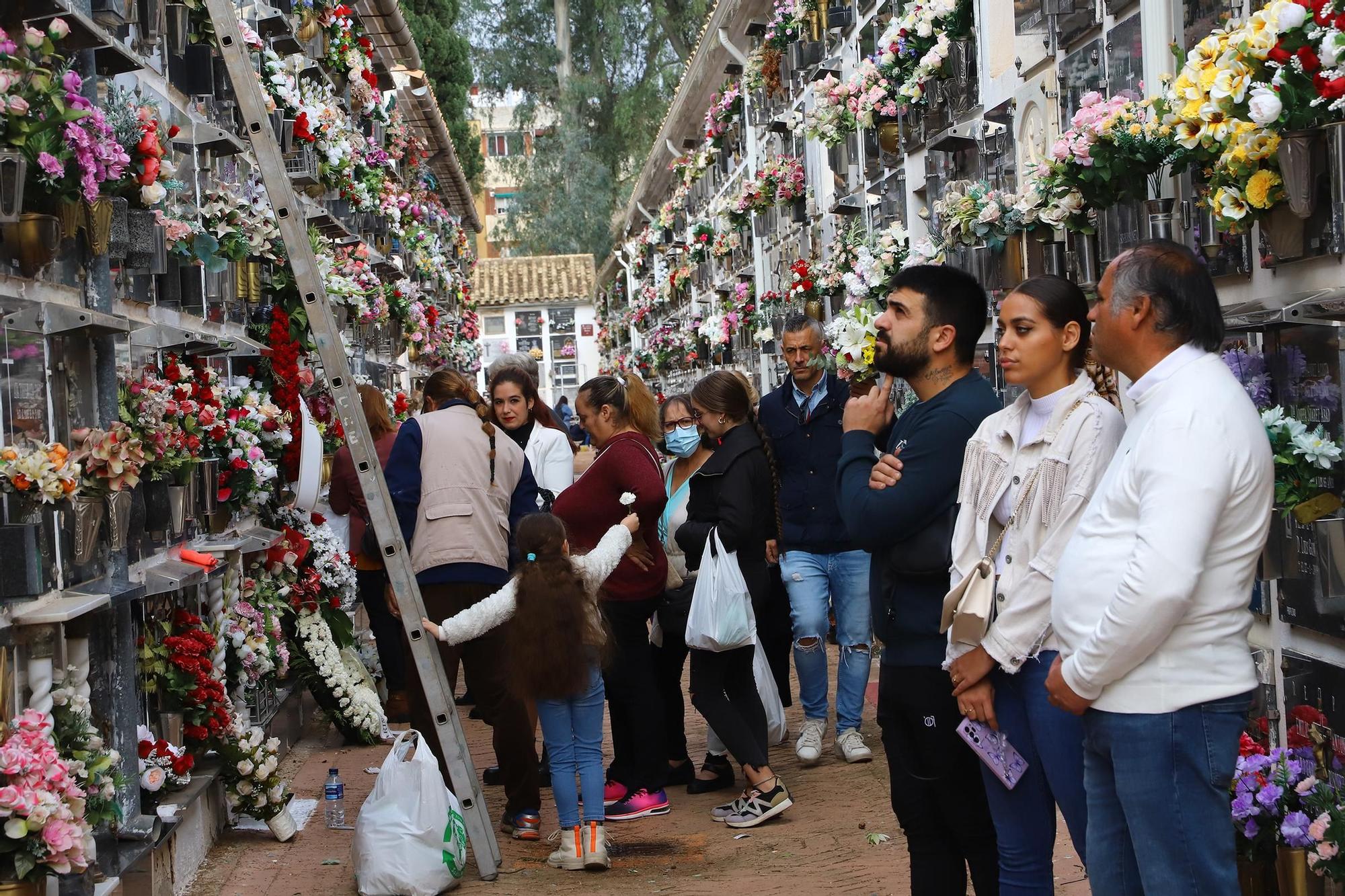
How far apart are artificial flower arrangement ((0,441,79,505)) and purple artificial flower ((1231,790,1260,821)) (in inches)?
133

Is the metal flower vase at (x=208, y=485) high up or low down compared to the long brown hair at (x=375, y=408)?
down

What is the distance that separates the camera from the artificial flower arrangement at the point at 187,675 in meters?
5.91

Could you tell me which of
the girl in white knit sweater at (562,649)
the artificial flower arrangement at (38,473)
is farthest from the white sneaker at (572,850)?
the artificial flower arrangement at (38,473)

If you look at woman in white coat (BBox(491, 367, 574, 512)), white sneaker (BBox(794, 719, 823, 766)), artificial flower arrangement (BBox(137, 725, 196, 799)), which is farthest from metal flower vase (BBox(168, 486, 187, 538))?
white sneaker (BBox(794, 719, 823, 766))

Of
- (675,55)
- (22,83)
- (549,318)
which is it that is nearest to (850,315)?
(22,83)

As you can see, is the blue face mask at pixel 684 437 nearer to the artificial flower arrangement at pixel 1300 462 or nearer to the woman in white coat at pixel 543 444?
the woman in white coat at pixel 543 444

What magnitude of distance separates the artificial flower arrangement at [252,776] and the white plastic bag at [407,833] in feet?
2.71

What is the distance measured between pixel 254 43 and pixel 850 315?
4.51m

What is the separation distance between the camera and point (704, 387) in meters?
7.10

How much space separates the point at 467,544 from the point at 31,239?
2733 millimetres

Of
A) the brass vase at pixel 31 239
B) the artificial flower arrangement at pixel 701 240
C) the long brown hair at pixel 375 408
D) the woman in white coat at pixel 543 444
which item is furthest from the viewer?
the artificial flower arrangement at pixel 701 240

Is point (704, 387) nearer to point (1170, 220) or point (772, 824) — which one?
point (772, 824)

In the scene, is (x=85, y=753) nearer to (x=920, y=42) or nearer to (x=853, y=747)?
(x=853, y=747)

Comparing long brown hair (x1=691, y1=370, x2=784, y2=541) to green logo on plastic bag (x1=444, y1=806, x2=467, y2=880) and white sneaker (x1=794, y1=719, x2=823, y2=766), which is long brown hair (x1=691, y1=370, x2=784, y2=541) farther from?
green logo on plastic bag (x1=444, y1=806, x2=467, y2=880)
